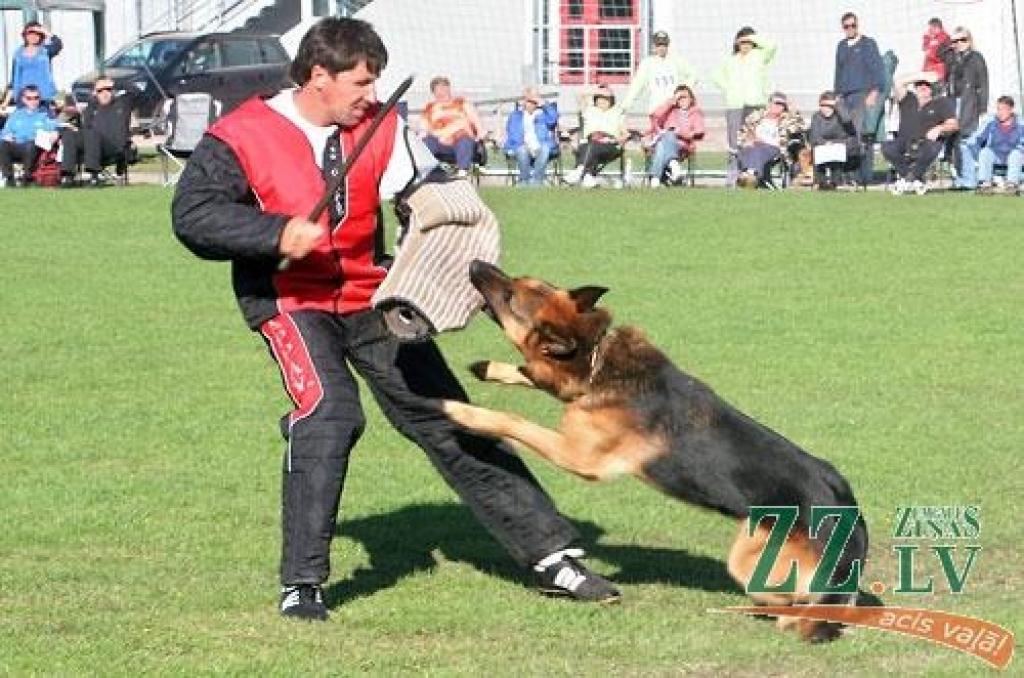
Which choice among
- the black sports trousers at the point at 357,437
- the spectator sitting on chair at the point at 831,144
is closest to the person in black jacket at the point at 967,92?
the spectator sitting on chair at the point at 831,144

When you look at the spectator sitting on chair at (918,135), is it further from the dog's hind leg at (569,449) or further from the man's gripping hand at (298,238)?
the man's gripping hand at (298,238)

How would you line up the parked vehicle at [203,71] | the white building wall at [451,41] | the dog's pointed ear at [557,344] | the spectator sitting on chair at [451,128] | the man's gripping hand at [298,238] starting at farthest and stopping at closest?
the white building wall at [451,41]
the parked vehicle at [203,71]
the spectator sitting on chair at [451,128]
the dog's pointed ear at [557,344]
the man's gripping hand at [298,238]

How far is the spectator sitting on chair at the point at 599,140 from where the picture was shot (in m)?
25.5

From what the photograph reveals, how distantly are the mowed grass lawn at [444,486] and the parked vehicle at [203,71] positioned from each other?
1546 centimetres

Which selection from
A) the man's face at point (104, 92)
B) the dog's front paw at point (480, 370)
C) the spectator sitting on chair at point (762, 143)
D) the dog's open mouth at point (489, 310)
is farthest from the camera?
the man's face at point (104, 92)

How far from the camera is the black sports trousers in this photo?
6227 millimetres

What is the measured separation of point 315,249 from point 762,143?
19207 mm

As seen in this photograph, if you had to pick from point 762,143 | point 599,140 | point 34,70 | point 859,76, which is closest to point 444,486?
point 762,143

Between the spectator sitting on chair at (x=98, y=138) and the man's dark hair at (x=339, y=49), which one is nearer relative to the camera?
the man's dark hair at (x=339, y=49)

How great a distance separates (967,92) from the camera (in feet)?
80.8

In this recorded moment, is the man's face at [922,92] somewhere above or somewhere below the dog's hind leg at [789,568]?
above

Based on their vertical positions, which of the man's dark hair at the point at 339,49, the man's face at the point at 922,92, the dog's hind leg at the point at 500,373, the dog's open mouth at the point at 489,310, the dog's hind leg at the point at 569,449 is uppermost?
the man's face at the point at 922,92

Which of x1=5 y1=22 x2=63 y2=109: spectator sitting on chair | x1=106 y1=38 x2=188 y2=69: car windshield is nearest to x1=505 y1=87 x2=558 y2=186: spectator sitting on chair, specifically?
x1=5 y1=22 x2=63 y2=109: spectator sitting on chair

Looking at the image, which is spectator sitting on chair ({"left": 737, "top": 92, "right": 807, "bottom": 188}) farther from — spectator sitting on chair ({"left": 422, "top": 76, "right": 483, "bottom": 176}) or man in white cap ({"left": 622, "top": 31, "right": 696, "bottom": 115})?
spectator sitting on chair ({"left": 422, "top": 76, "right": 483, "bottom": 176})
